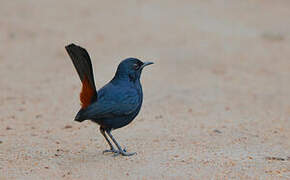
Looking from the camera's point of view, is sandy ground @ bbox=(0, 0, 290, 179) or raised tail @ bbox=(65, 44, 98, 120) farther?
sandy ground @ bbox=(0, 0, 290, 179)

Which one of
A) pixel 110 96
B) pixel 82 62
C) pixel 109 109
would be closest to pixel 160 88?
pixel 110 96

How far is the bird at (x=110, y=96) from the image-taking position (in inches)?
218

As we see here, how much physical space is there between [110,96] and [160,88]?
12.4 feet

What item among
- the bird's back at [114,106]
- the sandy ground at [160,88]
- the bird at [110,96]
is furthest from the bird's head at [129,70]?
the sandy ground at [160,88]

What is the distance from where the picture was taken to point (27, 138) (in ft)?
22.1

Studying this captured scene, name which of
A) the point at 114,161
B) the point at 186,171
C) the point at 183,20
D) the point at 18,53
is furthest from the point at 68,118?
the point at 183,20

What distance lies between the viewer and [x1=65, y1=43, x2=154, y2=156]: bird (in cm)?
553

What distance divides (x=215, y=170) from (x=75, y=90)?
15.4ft

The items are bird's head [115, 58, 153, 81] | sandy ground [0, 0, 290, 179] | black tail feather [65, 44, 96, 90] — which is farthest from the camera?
bird's head [115, 58, 153, 81]

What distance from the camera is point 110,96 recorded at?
5.76 meters

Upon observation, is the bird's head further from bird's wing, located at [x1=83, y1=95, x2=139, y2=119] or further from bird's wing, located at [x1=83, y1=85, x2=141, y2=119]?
bird's wing, located at [x1=83, y1=95, x2=139, y2=119]

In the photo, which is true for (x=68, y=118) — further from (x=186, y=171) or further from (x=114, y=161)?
(x=186, y=171)

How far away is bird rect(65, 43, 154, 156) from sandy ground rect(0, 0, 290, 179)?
41 centimetres

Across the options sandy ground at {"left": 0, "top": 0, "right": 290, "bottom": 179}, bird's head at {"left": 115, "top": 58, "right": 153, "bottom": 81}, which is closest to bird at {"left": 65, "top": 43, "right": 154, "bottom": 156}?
bird's head at {"left": 115, "top": 58, "right": 153, "bottom": 81}
